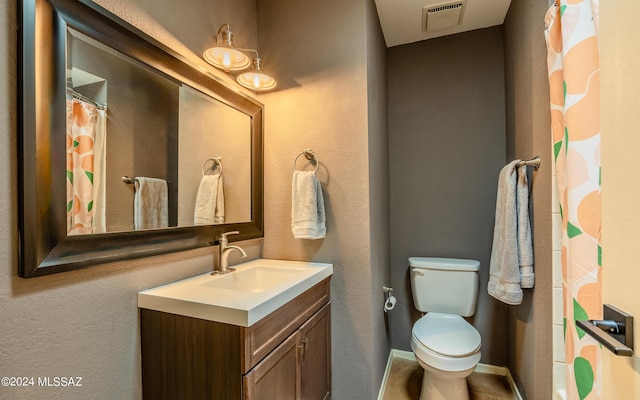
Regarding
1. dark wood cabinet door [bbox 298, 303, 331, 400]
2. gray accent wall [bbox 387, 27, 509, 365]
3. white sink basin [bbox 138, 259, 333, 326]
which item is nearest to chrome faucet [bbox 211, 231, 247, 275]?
white sink basin [bbox 138, 259, 333, 326]

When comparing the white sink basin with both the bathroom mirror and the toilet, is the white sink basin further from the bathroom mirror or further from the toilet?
the toilet

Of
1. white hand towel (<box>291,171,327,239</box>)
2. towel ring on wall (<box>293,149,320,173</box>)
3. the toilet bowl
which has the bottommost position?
the toilet bowl

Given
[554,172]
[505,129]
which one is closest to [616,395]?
[554,172]

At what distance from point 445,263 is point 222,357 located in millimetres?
1599

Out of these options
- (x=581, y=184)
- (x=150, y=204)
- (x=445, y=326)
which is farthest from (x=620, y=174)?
(x=445, y=326)

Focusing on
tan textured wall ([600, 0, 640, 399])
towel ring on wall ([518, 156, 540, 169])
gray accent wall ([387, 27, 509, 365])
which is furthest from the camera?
gray accent wall ([387, 27, 509, 365])

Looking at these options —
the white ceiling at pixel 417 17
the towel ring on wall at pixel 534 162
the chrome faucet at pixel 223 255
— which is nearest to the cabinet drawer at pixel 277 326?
the chrome faucet at pixel 223 255

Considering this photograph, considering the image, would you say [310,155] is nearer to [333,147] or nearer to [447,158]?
[333,147]

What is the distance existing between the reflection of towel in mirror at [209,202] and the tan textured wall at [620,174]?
1.42m

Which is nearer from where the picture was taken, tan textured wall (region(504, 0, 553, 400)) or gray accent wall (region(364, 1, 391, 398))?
tan textured wall (region(504, 0, 553, 400))

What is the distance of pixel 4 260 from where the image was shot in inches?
28.3

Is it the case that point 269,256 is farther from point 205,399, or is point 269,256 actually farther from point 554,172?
point 554,172

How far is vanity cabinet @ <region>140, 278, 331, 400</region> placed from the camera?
90 centimetres

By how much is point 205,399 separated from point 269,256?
2.84 ft
